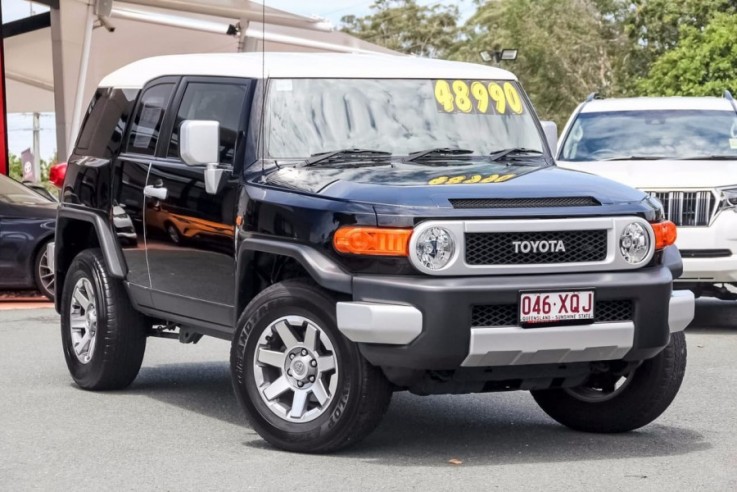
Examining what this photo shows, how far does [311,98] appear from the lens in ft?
27.0

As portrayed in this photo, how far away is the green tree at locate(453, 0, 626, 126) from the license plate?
166ft

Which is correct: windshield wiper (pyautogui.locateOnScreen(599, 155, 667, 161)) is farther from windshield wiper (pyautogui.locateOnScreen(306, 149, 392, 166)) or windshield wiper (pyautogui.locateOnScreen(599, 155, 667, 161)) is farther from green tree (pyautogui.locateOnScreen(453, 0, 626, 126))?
green tree (pyautogui.locateOnScreen(453, 0, 626, 126))

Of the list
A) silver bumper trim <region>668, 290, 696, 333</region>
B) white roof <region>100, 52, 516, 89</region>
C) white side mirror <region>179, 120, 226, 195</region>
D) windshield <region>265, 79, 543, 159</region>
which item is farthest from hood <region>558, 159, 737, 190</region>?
white side mirror <region>179, 120, 226, 195</region>

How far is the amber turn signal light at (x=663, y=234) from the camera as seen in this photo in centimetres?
743

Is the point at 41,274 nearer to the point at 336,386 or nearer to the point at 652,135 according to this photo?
Answer: the point at 652,135

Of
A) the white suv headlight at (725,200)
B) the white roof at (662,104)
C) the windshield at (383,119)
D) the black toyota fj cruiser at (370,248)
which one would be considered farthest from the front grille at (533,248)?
the white roof at (662,104)

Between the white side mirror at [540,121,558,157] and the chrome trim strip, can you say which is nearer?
the chrome trim strip

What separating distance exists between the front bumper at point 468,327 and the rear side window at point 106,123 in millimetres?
2919

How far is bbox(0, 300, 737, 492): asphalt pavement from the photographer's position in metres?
6.79

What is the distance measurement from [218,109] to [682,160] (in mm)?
6103

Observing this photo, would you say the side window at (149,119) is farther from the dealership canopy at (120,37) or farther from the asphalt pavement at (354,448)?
the dealership canopy at (120,37)

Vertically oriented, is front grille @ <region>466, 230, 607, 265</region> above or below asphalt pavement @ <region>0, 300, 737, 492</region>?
above

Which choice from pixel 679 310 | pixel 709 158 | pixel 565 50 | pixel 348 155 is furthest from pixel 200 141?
pixel 565 50

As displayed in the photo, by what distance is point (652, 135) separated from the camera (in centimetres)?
1408
